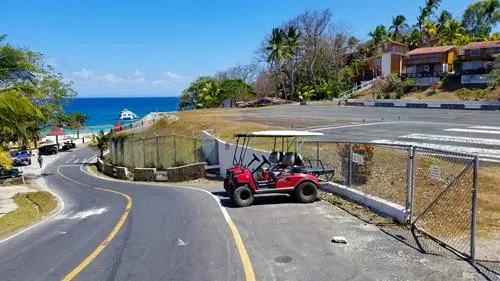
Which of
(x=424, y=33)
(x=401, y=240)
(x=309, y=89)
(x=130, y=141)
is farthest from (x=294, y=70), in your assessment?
(x=401, y=240)

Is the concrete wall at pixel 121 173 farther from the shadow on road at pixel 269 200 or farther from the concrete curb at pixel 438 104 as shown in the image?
the concrete curb at pixel 438 104

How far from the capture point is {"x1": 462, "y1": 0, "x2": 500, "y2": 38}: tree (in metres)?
95.6

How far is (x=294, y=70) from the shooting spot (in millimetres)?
79562

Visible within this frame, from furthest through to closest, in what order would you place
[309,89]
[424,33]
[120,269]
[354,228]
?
1. [424,33]
2. [309,89]
3. [354,228]
4. [120,269]

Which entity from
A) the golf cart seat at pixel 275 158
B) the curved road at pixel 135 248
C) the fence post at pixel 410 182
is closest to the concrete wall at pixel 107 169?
the curved road at pixel 135 248

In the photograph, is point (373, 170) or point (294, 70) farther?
point (294, 70)

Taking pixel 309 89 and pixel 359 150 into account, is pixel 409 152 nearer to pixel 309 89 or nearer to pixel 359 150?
pixel 359 150

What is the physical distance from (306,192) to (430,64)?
6219 cm

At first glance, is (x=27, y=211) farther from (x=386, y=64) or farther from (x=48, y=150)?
(x=386, y=64)

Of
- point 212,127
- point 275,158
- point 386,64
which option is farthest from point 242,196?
point 386,64

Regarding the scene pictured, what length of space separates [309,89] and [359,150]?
61.8 metres

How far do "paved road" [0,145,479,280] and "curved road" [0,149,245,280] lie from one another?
2cm

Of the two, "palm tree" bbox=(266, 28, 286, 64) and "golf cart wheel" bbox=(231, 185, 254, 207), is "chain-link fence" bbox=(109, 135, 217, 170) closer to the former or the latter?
"golf cart wheel" bbox=(231, 185, 254, 207)

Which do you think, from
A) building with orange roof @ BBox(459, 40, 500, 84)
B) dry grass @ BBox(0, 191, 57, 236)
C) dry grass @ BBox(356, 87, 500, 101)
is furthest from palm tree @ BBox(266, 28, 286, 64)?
dry grass @ BBox(0, 191, 57, 236)
